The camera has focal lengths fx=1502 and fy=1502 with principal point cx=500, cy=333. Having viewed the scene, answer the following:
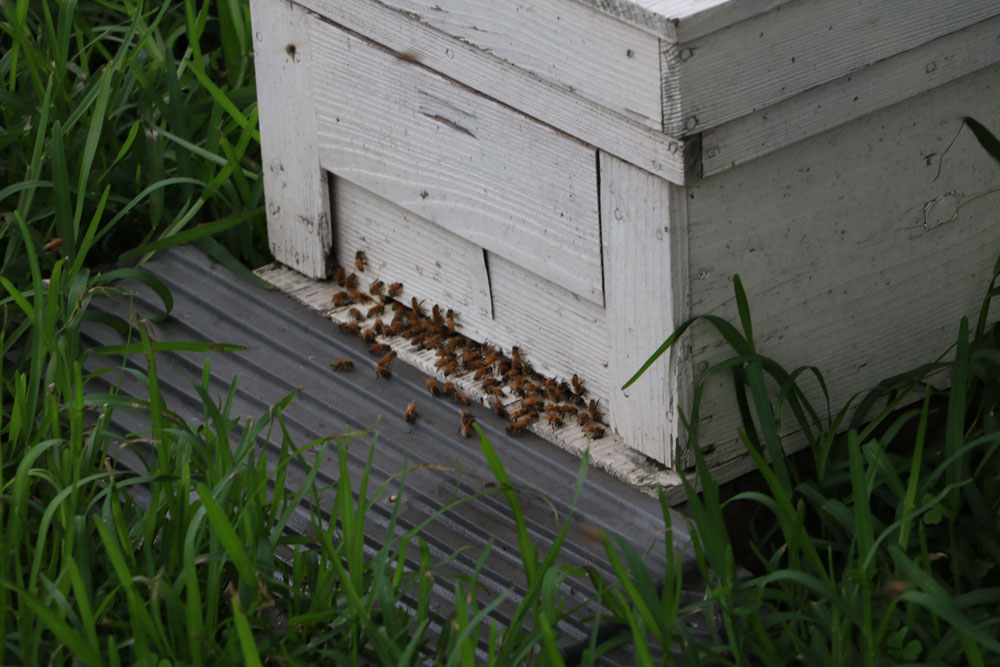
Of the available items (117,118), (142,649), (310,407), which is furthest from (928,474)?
(117,118)

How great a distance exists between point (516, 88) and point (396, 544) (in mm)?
763

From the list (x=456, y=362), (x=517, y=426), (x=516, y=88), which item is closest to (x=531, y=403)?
(x=517, y=426)

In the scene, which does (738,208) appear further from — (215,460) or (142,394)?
(142,394)

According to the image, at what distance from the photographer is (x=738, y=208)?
92.4 inches

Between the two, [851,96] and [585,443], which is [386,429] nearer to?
[585,443]

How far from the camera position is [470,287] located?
281cm

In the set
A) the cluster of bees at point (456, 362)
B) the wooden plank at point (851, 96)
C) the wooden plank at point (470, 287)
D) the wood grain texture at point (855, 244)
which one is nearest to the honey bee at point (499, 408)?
the cluster of bees at point (456, 362)

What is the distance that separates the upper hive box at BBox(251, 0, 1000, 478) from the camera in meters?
2.25

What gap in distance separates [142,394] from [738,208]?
1177 millimetres

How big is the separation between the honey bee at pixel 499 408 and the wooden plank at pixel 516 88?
0.54 m

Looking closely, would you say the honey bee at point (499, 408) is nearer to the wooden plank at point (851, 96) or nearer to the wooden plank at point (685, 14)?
the wooden plank at point (851, 96)

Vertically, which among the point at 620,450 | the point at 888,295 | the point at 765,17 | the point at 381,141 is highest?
the point at 765,17

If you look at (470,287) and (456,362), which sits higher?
(470,287)

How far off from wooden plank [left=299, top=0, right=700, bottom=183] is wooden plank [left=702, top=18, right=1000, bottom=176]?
64 mm
